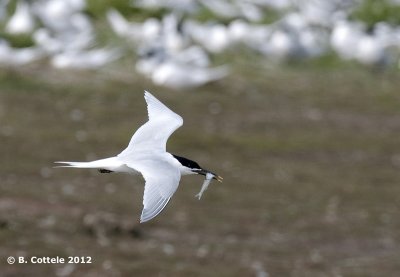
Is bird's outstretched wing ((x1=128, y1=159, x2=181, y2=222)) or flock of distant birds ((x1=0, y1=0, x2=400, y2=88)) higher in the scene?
bird's outstretched wing ((x1=128, y1=159, x2=181, y2=222))

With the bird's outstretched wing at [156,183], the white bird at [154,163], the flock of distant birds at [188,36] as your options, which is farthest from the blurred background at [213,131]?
the bird's outstretched wing at [156,183]

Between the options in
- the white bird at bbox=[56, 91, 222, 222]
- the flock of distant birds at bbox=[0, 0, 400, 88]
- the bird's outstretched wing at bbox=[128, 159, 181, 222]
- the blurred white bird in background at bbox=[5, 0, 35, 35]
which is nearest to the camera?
the bird's outstretched wing at bbox=[128, 159, 181, 222]

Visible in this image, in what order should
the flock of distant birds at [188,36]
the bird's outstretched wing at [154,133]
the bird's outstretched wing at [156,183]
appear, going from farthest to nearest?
the flock of distant birds at [188,36], the bird's outstretched wing at [154,133], the bird's outstretched wing at [156,183]

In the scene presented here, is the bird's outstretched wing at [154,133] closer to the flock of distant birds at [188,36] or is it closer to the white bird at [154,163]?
the white bird at [154,163]

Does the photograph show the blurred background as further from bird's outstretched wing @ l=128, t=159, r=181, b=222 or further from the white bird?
bird's outstretched wing @ l=128, t=159, r=181, b=222

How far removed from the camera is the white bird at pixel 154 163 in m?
8.02

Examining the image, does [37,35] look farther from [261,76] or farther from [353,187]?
[353,187]

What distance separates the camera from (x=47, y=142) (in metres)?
17.4

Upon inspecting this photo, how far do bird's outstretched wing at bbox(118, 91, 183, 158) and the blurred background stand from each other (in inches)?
140

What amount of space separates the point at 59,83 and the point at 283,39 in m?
4.71

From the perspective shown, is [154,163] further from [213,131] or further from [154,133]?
[213,131]

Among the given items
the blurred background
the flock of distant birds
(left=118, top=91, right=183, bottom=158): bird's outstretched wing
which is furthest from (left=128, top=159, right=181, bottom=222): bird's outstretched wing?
the flock of distant birds

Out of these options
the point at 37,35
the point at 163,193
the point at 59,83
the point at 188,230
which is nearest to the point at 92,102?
the point at 59,83

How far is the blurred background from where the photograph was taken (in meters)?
14.1
